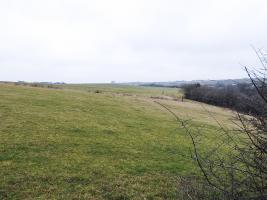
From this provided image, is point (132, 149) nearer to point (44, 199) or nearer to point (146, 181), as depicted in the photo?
point (146, 181)

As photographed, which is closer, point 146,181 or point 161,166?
point 146,181

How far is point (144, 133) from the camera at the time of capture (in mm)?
21453

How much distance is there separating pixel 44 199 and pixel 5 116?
45.7 ft

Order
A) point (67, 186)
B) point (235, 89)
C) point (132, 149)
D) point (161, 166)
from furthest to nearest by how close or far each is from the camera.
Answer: point (132, 149) → point (161, 166) → point (67, 186) → point (235, 89)

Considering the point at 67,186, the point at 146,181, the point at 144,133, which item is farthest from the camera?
the point at 144,133

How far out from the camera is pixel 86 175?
11461 millimetres

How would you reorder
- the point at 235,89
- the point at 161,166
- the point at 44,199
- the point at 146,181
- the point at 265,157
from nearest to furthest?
the point at 265,157 < the point at 235,89 < the point at 44,199 < the point at 146,181 < the point at 161,166

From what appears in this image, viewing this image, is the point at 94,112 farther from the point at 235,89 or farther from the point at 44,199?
the point at 235,89

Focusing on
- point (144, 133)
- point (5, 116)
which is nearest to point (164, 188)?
point (144, 133)

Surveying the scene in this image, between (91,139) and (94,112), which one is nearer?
(91,139)

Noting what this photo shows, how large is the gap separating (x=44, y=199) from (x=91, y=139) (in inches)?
335

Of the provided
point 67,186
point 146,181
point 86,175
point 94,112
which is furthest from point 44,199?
point 94,112

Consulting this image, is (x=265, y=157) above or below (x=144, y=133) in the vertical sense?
above

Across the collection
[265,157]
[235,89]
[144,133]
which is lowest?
[144,133]
